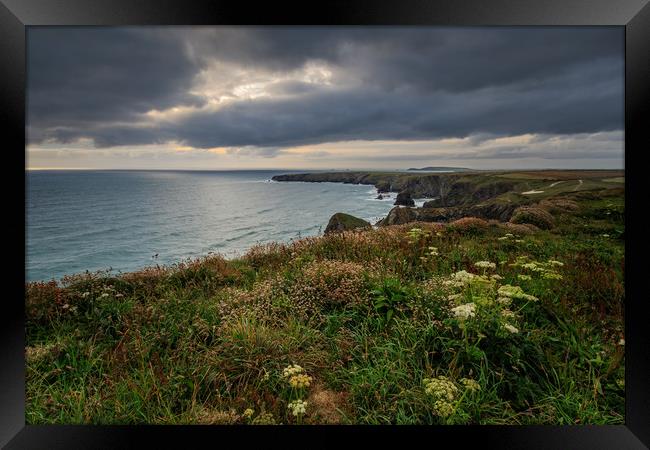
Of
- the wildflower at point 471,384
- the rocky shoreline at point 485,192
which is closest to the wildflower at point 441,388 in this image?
the wildflower at point 471,384

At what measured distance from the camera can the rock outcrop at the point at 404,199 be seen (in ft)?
33.4

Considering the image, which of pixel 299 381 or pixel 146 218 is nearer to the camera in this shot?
pixel 299 381

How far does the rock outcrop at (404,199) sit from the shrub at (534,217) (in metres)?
3.05

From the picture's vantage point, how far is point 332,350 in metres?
3.26

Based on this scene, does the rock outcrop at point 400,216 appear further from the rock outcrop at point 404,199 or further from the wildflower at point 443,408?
the wildflower at point 443,408

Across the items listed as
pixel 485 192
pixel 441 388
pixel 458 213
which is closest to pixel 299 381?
pixel 441 388

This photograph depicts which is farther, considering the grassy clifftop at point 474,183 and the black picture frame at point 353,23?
the grassy clifftop at point 474,183

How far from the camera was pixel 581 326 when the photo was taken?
11.1ft

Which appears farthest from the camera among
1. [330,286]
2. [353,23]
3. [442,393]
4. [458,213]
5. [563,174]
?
[458,213]

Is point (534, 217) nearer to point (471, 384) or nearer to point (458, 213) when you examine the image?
point (458, 213)

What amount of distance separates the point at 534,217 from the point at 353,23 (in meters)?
6.38

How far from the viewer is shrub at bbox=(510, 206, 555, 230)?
281 inches
